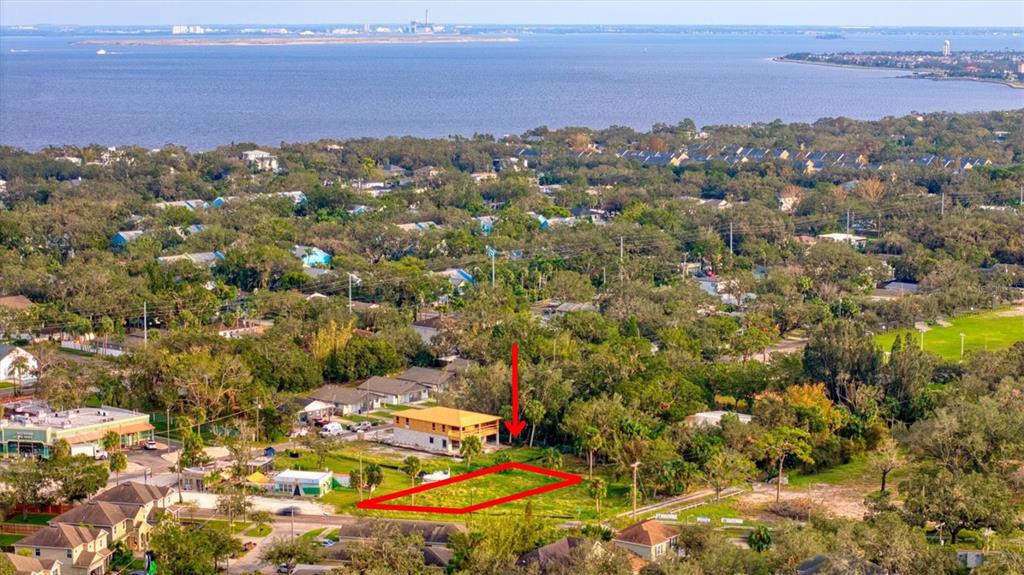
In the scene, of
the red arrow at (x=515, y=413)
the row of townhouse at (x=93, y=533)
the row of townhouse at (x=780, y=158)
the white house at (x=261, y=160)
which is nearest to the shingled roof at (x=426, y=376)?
the red arrow at (x=515, y=413)

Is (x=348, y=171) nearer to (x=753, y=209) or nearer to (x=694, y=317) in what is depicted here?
(x=753, y=209)

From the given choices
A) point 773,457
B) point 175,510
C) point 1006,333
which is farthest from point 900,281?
point 175,510

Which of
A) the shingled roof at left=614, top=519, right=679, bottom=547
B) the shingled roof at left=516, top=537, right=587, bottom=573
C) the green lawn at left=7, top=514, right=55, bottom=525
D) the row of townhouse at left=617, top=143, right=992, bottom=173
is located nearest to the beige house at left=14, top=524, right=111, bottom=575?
the green lawn at left=7, top=514, right=55, bottom=525

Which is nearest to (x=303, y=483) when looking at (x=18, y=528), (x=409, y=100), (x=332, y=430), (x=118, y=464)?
(x=118, y=464)

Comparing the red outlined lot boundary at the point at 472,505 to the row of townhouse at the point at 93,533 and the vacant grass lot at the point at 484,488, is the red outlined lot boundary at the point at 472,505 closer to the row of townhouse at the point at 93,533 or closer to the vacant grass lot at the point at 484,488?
the vacant grass lot at the point at 484,488

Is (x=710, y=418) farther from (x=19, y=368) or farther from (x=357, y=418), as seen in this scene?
(x=19, y=368)

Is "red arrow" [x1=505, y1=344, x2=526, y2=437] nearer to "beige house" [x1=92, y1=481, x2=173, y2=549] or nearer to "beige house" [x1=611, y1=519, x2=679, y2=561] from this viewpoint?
"beige house" [x1=611, y1=519, x2=679, y2=561]
